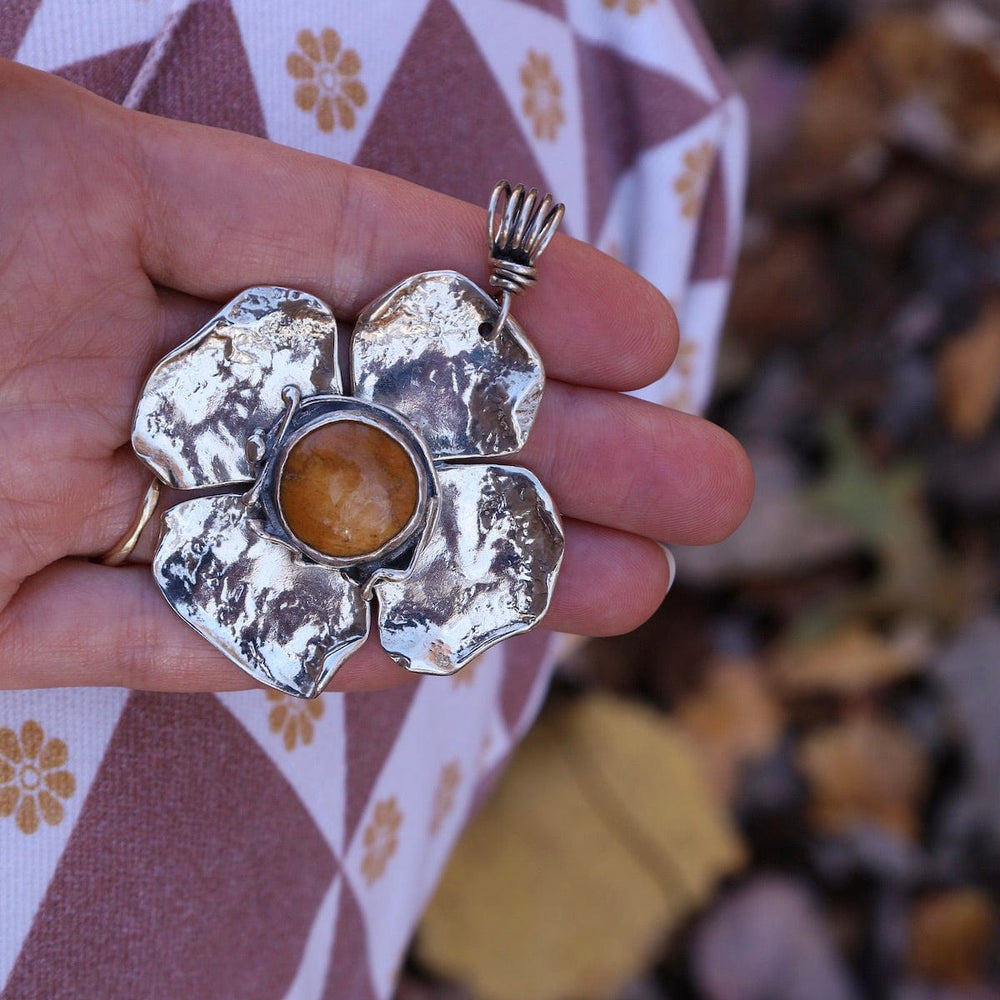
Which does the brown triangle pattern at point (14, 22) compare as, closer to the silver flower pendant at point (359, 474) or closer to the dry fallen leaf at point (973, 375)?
the silver flower pendant at point (359, 474)

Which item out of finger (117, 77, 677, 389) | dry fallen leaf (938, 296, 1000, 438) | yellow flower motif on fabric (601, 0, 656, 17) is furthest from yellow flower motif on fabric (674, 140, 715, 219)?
dry fallen leaf (938, 296, 1000, 438)

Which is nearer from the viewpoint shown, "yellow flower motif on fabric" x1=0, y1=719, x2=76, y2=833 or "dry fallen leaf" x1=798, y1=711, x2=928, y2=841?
"yellow flower motif on fabric" x1=0, y1=719, x2=76, y2=833

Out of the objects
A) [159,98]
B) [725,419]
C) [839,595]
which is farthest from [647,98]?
[839,595]

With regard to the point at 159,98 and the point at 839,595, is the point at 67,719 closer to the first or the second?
the point at 159,98

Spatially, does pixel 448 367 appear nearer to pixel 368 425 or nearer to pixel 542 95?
pixel 368 425

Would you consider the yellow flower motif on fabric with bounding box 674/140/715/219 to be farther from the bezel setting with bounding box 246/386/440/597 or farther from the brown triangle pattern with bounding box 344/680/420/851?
the brown triangle pattern with bounding box 344/680/420/851
